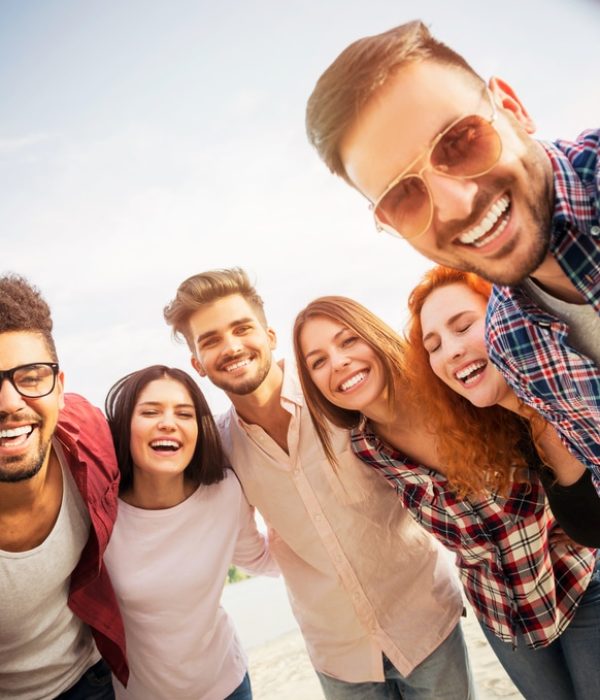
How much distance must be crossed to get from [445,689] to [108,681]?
6.48 feet

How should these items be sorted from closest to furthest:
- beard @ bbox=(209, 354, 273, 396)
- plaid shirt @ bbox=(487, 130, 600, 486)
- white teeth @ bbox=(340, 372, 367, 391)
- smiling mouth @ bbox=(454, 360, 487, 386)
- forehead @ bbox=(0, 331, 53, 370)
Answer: plaid shirt @ bbox=(487, 130, 600, 486) < smiling mouth @ bbox=(454, 360, 487, 386) < forehead @ bbox=(0, 331, 53, 370) < white teeth @ bbox=(340, 372, 367, 391) < beard @ bbox=(209, 354, 273, 396)

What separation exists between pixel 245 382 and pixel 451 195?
92.3 inches

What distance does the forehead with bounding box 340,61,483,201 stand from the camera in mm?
1549

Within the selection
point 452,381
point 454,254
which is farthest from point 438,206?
point 452,381

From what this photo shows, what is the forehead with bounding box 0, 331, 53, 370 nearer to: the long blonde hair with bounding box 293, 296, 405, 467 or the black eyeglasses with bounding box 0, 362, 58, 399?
the black eyeglasses with bounding box 0, 362, 58, 399

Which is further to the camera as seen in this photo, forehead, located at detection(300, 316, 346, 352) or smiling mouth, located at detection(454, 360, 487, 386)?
forehead, located at detection(300, 316, 346, 352)

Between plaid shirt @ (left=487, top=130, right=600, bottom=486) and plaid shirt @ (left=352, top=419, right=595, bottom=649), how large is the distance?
2.47 feet

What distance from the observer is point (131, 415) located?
3.34 metres

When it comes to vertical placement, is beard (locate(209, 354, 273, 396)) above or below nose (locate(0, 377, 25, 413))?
below

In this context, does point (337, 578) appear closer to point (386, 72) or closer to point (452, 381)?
point (452, 381)

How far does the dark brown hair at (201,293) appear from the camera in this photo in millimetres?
3959

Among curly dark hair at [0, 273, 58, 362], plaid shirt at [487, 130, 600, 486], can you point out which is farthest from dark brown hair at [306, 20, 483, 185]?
curly dark hair at [0, 273, 58, 362]

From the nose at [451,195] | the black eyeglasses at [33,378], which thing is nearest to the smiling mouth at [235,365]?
the black eyeglasses at [33,378]

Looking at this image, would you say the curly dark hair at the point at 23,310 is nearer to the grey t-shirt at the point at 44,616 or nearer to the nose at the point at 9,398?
the nose at the point at 9,398
